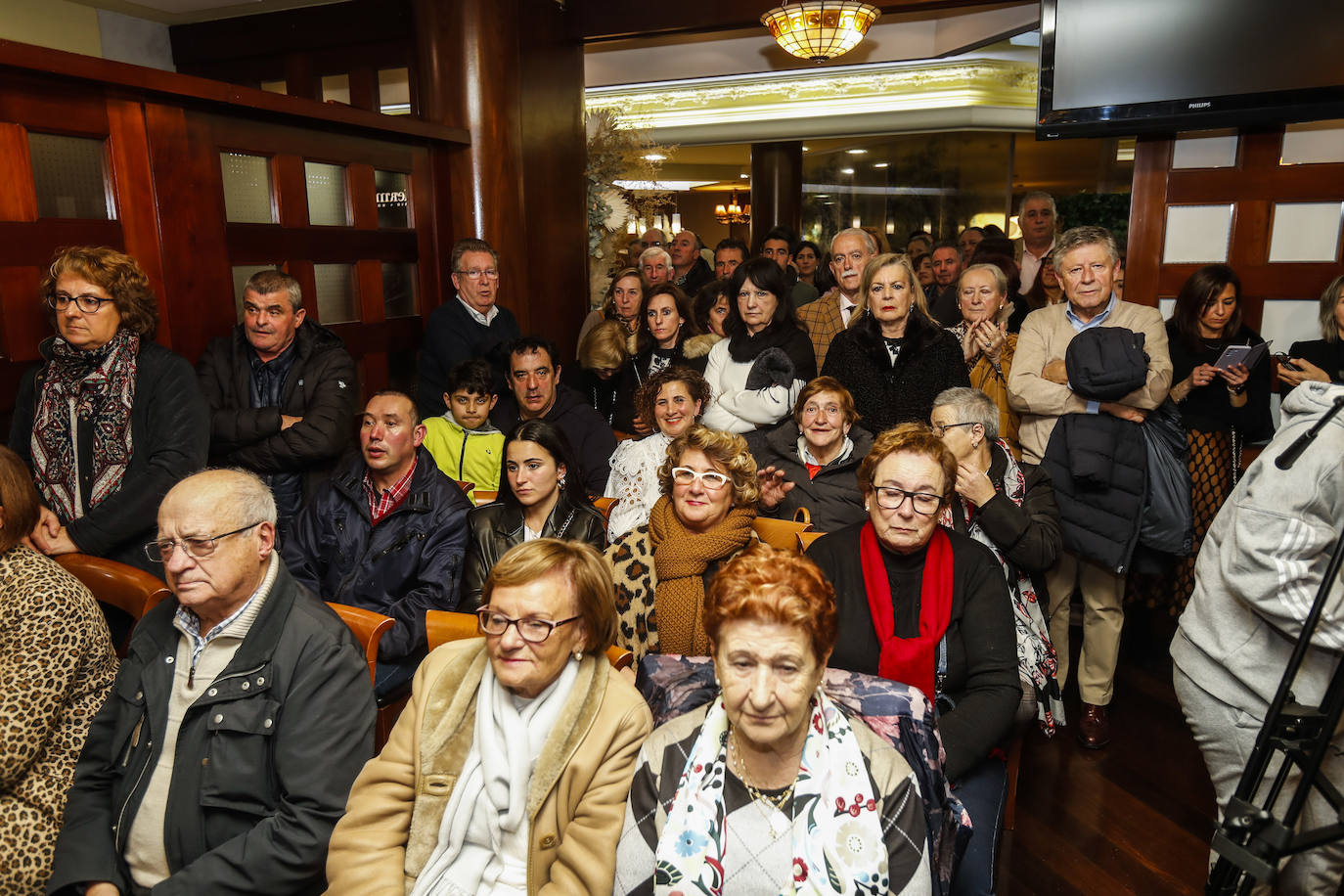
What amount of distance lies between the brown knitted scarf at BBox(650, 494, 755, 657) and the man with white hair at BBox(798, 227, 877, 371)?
1.79 meters

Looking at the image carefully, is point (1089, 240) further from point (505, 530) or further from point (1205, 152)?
point (505, 530)

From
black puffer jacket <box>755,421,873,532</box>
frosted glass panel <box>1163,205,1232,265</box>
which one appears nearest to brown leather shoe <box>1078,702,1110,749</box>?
black puffer jacket <box>755,421,873,532</box>

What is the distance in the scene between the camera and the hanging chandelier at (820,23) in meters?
4.89

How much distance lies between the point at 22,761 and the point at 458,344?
7.74 ft

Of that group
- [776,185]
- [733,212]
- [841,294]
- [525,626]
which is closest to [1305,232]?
[841,294]

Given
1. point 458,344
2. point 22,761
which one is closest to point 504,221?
point 458,344

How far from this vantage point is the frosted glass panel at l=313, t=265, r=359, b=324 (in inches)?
144

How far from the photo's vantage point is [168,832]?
1730mm

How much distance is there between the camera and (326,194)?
3648 mm

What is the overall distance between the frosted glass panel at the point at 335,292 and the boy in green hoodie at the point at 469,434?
64cm

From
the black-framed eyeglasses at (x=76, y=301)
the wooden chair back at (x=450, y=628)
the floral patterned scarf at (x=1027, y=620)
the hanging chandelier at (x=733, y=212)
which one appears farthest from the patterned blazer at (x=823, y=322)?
the hanging chandelier at (x=733, y=212)

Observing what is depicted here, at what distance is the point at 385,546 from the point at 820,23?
4151 millimetres

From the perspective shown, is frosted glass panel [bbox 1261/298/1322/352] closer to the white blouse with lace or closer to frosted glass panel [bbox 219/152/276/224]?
the white blouse with lace

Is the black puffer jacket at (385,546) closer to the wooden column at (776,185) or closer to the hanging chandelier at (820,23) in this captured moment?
the hanging chandelier at (820,23)
